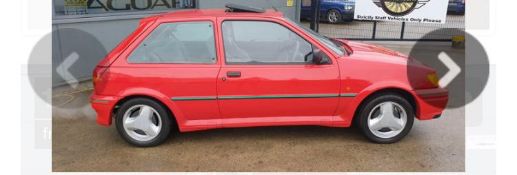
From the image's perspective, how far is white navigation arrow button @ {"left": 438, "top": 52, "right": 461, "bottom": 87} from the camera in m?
6.31

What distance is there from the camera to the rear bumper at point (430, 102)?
3.90 metres

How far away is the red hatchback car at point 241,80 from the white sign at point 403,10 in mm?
5034

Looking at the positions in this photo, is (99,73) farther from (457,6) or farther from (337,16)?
(457,6)

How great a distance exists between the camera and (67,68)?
6.16 metres

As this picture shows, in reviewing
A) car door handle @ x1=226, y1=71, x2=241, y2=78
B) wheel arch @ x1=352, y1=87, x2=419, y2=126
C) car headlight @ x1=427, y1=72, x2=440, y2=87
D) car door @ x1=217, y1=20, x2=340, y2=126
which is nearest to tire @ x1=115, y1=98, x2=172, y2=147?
car door @ x1=217, y1=20, x2=340, y2=126

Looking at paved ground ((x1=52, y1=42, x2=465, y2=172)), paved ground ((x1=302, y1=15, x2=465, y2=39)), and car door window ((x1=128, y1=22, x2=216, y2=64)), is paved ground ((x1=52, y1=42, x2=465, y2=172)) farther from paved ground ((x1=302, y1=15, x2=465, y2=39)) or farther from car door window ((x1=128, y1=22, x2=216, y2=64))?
paved ground ((x1=302, y1=15, x2=465, y2=39))

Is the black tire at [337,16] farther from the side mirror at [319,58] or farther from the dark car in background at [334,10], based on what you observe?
the side mirror at [319,58]

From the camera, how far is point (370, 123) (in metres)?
3.97

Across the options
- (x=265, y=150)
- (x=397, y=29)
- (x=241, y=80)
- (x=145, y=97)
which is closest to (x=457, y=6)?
(x=397, y=29)

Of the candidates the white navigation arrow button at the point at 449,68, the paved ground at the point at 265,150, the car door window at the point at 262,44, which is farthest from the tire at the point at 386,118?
the white navigation arrow button at the point at 449,68

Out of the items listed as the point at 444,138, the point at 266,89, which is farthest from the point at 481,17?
the point at 266,89

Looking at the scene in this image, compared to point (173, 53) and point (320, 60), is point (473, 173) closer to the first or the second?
point (320, 60)

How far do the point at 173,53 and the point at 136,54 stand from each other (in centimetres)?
36

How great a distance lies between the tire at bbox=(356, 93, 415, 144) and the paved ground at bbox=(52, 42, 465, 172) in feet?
0.38
